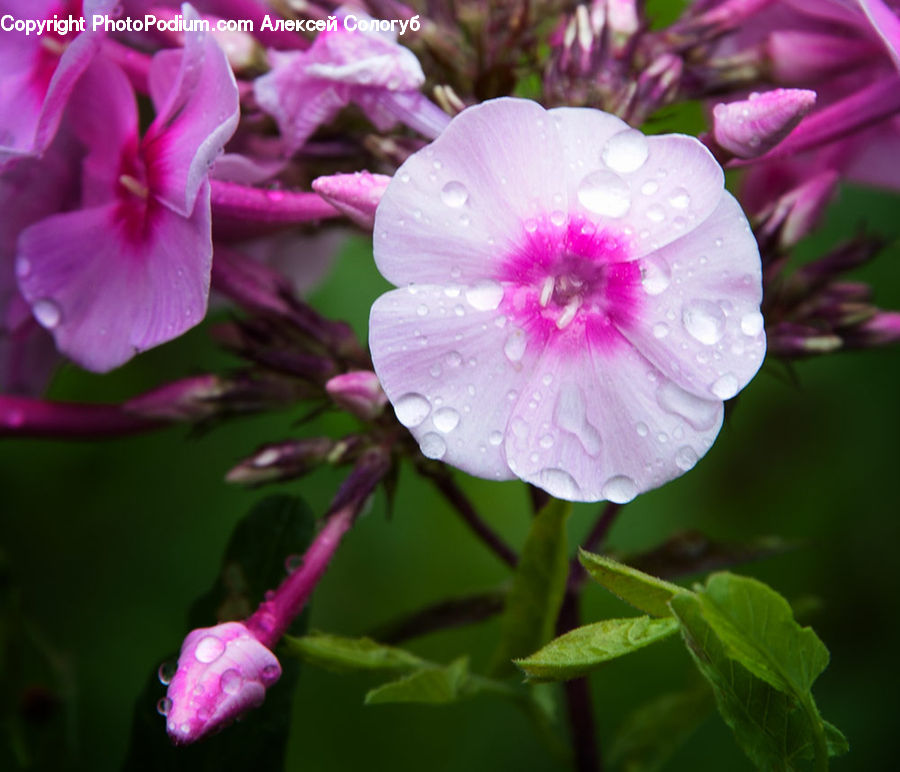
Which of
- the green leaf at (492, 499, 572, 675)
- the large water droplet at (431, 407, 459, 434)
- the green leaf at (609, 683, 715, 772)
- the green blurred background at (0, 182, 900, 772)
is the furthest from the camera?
the green blurred background at (0, 182, 900, 772)

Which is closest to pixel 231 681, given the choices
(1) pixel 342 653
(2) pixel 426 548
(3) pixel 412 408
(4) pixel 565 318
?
(1) pixel 342 653

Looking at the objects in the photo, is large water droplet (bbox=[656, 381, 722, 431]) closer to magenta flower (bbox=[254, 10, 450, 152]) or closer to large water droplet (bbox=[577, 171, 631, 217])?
large water droplet (bbox=[577, 171, 631, 217])

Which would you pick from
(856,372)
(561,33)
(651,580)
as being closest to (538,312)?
(651,580)

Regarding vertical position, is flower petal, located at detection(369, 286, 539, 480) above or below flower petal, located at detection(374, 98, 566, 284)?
below

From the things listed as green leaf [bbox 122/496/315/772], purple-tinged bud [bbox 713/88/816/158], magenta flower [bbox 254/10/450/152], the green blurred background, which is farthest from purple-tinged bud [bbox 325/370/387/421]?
the green blurred background

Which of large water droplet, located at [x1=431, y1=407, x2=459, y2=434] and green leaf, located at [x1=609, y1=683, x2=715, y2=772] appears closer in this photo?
large water droplet, located at [x1=431, y1=407, x2=459, y2=434]

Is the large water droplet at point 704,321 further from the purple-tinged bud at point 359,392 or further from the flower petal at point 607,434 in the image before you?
the purple-tinged bud at point 359,392

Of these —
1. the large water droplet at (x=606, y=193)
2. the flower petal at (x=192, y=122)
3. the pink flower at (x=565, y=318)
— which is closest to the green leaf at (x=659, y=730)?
the pink flower at (x=565, y=318)

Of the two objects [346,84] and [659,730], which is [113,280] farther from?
[659,730]
